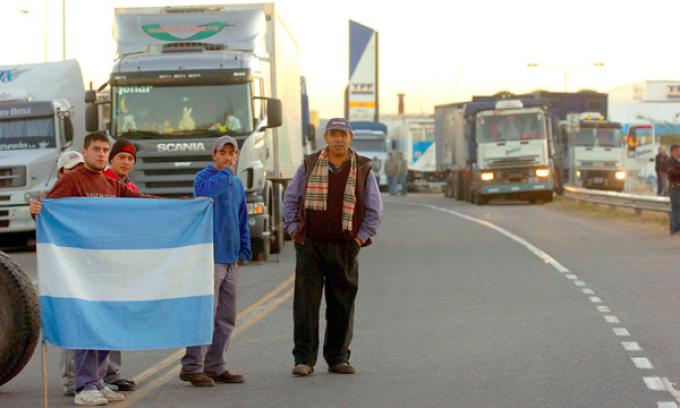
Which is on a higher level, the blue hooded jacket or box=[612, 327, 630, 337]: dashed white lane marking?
the blue hooded jacket

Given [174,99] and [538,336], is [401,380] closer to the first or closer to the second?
[538,336]

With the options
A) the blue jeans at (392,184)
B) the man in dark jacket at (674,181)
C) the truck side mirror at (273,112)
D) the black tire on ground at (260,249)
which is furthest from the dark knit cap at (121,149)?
the blue jeans at (392,184)

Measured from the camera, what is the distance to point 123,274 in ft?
31.4

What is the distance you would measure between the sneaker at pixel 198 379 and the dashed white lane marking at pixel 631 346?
3742mm

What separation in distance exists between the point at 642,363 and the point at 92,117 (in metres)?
14.1

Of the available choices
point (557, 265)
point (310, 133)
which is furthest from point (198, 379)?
point (310, 133)

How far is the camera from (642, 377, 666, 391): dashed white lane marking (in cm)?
995

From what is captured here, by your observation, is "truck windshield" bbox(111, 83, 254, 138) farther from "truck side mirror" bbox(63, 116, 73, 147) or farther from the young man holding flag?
the young man holding flag

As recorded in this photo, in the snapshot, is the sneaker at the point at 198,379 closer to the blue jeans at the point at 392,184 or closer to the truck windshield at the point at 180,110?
the truck windshield at the point at 180,110

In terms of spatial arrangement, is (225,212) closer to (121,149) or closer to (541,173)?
(121,149)

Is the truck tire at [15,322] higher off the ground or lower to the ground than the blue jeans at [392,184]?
higher

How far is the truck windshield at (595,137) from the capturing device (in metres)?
61.1

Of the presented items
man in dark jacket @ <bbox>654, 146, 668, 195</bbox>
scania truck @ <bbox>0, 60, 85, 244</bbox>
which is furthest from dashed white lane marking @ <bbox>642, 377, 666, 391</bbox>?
man in dark jacket @ <bbox>654, 146, 668, 195</bbox>

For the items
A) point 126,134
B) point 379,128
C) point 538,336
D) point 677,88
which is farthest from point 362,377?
point 677,88
